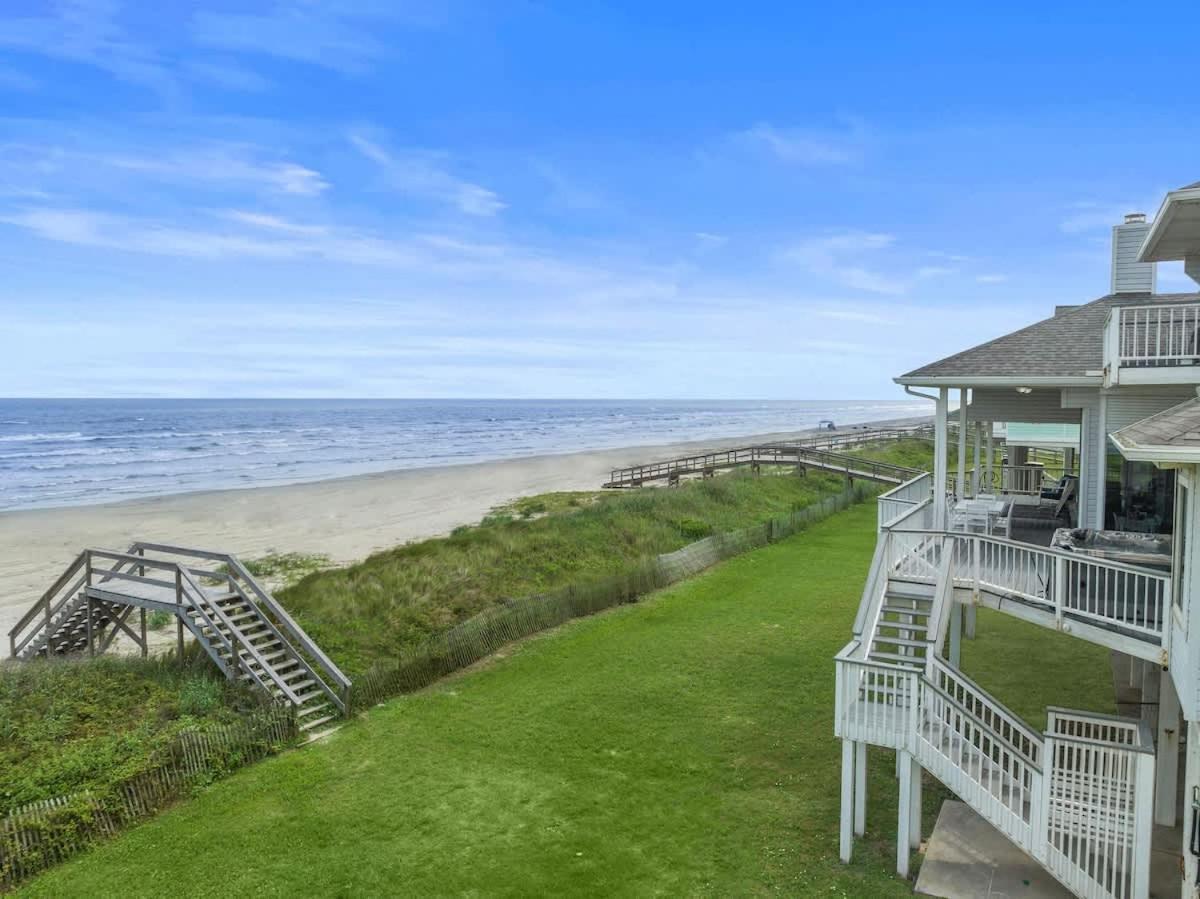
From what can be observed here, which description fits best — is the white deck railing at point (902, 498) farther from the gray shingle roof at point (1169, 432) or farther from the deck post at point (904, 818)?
the gray shingle roof at point (1169, 432)

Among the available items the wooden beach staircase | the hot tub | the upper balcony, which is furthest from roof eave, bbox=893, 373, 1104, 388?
the wooden beach staircase

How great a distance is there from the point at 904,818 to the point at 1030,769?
151cm

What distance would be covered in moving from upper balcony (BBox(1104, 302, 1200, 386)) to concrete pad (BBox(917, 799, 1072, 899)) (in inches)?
240

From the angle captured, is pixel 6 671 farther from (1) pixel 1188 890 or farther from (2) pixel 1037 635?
(2) pixel 1037 635

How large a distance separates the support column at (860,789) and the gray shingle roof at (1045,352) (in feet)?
21.3

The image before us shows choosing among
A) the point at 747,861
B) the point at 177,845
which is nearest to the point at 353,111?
the point at 177,845

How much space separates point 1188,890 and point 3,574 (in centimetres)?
3425

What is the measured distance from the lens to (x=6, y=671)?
1445cm

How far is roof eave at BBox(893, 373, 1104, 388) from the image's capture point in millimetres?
11852

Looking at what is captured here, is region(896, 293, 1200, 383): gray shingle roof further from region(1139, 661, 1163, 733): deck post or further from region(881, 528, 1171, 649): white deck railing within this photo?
region(1139, 661, 1163, 733): deck post

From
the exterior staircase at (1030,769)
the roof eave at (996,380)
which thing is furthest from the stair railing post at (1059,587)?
the roof eave at (996,380)

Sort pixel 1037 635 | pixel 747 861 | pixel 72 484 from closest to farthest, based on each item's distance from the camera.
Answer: pixel 747 861 < pixel 1037 635 < pixel 72 484

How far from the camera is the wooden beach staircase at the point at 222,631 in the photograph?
48.2 feet

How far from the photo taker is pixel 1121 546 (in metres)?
10.4
